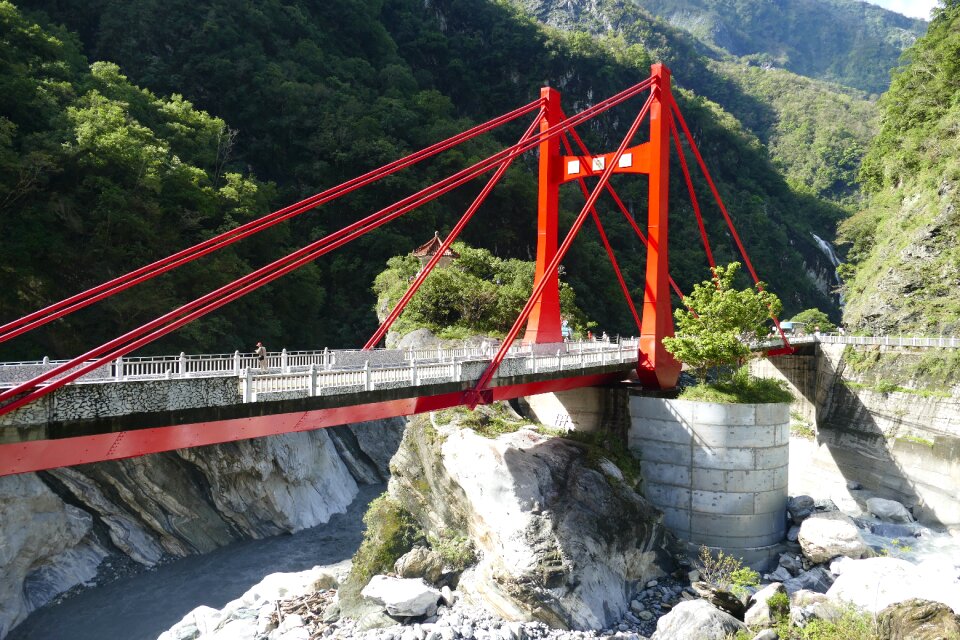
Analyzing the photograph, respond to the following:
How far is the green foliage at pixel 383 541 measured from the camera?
1916 cm

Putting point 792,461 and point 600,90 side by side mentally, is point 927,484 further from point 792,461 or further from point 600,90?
point 600,90

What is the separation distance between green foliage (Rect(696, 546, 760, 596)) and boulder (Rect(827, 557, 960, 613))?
229 cm

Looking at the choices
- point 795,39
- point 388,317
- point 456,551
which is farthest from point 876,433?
point 795,39

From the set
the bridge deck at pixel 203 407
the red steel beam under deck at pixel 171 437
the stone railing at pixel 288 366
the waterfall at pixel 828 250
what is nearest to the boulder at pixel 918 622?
the stone railing at pixel 288 366

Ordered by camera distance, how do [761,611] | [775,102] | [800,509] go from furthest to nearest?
[775,102] → [800,509] → [761,611]

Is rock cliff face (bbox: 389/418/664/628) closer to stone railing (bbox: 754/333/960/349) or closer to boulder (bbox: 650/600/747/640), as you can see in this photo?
boulder (bbox: 650/600/747/640)

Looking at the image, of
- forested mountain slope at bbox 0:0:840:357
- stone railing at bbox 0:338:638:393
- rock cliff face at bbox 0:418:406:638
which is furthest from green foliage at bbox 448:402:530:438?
forested mountain slope at bbox 0:0:840:357

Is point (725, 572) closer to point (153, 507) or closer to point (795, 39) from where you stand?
point (153, 507)

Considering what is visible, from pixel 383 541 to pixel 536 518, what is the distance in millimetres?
5692

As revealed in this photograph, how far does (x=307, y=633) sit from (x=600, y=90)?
2943 inches

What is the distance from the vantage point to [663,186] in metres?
23.8

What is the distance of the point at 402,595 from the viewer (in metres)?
17.1

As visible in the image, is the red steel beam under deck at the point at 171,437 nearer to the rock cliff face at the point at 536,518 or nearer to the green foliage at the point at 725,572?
the rock cliff face at the point at 536,518

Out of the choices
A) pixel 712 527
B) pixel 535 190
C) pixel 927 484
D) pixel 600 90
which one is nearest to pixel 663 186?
pixel 712 527
